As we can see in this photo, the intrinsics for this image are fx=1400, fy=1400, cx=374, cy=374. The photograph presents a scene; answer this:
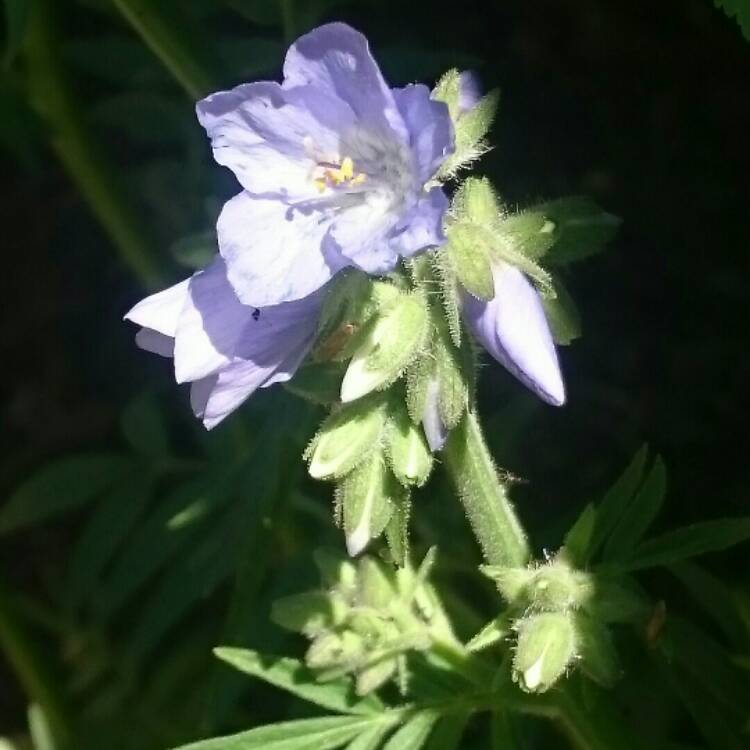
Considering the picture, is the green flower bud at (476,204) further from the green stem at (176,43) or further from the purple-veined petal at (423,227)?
the green stem at (176,43)

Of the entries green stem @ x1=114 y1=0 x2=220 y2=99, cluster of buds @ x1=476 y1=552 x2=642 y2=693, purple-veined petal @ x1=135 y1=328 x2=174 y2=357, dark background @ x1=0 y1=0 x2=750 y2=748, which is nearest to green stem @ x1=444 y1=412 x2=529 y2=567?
cluster of buds @ x1=476 y1=552 x2=642 y2=693

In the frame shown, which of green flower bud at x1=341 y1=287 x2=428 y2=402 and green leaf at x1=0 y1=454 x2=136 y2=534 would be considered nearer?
green flower bud at x1=341 y1=287 x2=428 y2=402

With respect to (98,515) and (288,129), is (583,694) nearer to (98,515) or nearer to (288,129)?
(288,129)

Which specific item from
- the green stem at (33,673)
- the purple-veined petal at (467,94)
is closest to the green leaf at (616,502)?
the purple-veined petal at (467,94)

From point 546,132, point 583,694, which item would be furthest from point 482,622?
point 546,132

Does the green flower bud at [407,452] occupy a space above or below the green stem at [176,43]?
below

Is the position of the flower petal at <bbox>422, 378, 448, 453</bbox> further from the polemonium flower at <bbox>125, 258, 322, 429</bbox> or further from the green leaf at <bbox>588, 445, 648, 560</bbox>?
the green leaf at <bbox>588, 445, 648, 560</bbox>
